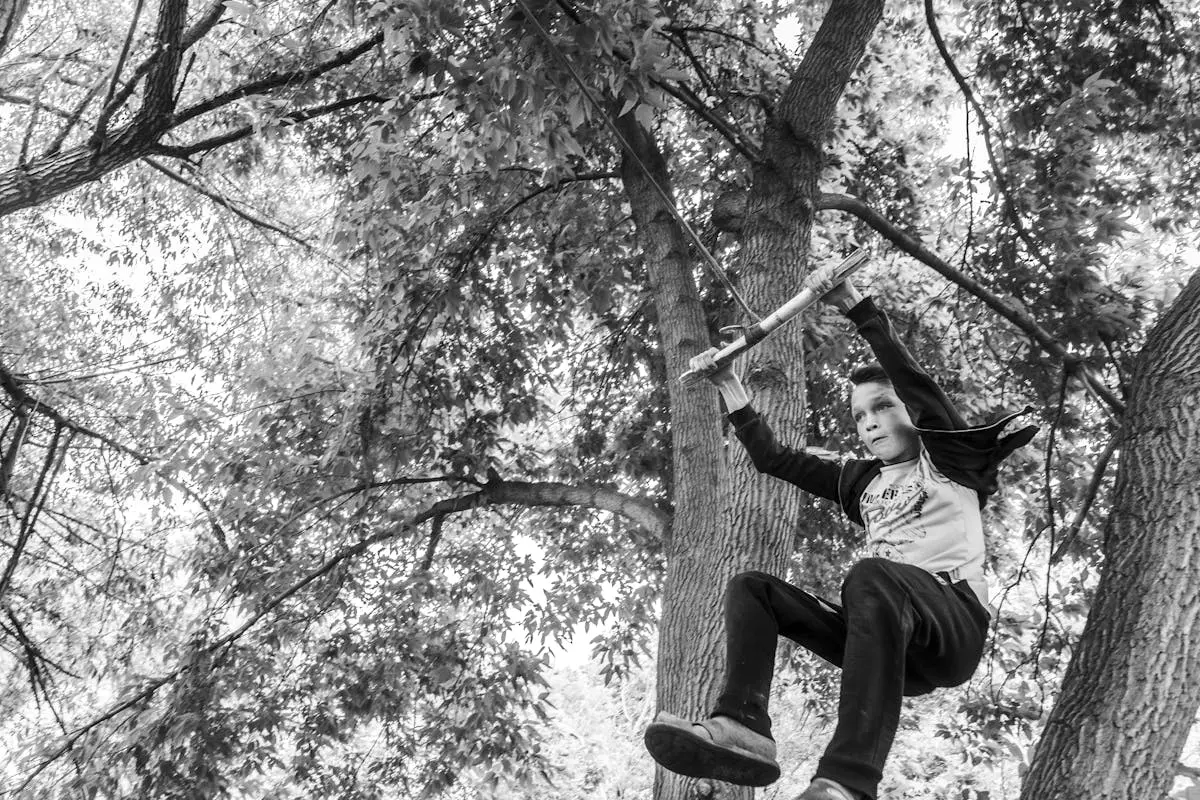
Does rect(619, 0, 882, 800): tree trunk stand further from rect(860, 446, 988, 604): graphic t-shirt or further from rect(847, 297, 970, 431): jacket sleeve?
rect(847, 297, 970, 431): jacket sleeve

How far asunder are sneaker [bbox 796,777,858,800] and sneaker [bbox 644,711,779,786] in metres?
0.25

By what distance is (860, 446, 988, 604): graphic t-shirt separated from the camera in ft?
9.37

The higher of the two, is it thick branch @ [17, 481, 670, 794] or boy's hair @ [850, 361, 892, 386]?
thick branch @ [17, 481, 670, 794]

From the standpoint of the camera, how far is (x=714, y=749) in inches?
105

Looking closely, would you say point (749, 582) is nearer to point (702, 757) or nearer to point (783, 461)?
point (702, 757)

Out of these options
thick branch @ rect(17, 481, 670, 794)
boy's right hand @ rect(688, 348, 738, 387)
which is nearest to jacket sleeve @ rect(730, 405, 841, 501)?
boy's right hand @ rect(688, 348, 738, 387)

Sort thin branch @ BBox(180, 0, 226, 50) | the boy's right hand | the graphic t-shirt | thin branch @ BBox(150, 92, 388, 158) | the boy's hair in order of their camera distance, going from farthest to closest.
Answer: thin branch @ BBox(150, 92, 388, 158) < thin branch @ BBox(180, 0, 226, 50) < the boy's right hand < the boy's hair < the graphic t-shirt

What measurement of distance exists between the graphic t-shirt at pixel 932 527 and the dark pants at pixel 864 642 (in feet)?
0.24

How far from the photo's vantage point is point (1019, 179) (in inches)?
214

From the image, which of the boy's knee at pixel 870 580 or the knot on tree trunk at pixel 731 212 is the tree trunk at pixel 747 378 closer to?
the knot on tree trunk at pixel 731 212

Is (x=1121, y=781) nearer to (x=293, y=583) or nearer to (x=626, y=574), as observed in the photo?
(x=293, y=583)

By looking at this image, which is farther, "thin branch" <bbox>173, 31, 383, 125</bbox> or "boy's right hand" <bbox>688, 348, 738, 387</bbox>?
"thin branch" <bbox>173, 31, 383, 125</bbox>

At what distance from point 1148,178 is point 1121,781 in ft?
14.0

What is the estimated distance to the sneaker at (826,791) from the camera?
239cm
